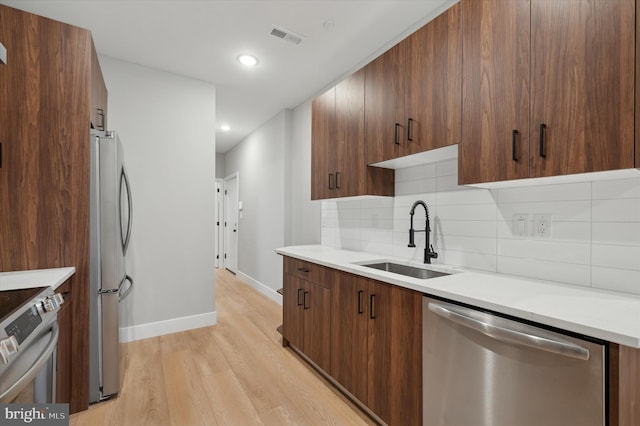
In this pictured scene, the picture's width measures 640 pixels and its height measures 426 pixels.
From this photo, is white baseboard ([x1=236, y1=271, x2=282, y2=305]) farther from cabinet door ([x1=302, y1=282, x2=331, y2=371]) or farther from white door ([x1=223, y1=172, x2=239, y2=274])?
cabinet door ([x1=302, y1=282, x2=331, y2=371])

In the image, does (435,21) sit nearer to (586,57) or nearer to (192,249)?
(586,57)

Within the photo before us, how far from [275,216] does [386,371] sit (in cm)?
295

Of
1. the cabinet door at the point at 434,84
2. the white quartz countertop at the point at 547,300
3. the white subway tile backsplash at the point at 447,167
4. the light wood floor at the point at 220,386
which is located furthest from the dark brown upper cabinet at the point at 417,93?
the light wood floor at the point at 220,386

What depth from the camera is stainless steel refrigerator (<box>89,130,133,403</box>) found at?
6.12 ft

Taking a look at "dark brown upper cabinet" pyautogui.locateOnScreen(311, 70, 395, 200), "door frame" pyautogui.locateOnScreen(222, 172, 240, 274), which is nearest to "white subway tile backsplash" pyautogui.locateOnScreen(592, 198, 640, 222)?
"dark brown upper cabinet" pyautogui.locateOnScreen(311, 70, 395, 200)

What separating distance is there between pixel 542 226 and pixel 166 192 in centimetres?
321

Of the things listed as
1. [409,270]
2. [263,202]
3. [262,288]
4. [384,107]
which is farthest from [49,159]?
[262,288]

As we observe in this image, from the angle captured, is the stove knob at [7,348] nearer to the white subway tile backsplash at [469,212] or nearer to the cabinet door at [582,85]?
the cabinet door at [582,85]

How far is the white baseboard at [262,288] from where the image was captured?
13.3 feet

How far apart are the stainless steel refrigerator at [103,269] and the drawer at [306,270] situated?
1.27 m

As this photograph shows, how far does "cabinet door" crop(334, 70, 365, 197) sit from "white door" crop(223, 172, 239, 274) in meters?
3.79

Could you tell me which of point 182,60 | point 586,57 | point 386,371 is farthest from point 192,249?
point 586,57

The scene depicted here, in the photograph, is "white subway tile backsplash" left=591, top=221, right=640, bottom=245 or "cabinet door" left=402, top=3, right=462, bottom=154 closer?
"white subway tile backsplash" left=591, top=221, right=640, bottom=245

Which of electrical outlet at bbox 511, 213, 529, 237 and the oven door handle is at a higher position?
electrical outlet at bbox 511, 213, 529, 237
